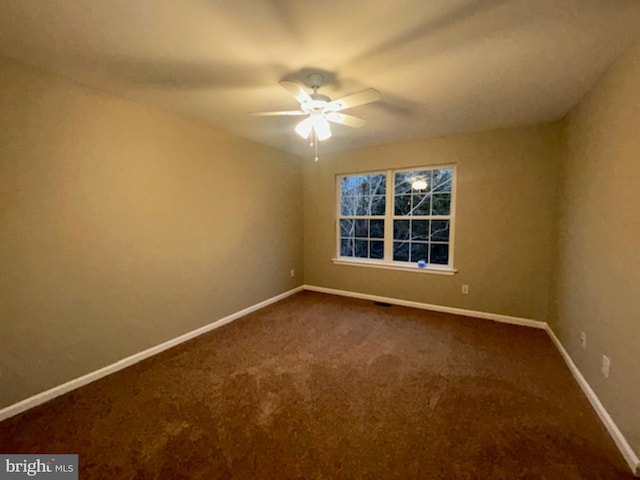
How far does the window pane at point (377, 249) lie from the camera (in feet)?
14.3

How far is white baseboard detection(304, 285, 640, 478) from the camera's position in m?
1.55

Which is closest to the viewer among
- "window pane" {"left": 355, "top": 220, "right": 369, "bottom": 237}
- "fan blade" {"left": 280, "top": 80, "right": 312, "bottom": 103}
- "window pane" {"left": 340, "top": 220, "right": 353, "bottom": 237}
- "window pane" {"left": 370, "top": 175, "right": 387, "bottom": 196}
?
"fan blade" {"left": 280, "top": 80, "right": 312, "bottom": 103}

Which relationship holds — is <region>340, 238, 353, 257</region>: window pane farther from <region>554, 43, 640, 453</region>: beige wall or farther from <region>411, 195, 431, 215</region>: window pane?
<region>554, 43, 640, 453</region>: beige wall

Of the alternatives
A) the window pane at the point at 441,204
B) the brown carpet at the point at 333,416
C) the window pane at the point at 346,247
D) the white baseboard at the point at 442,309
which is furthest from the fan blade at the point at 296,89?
the white baseboard at the point at 442,309

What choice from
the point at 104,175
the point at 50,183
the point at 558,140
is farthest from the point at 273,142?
the point at 558,140

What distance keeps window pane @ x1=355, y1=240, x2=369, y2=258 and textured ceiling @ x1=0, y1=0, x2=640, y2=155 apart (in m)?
2.30

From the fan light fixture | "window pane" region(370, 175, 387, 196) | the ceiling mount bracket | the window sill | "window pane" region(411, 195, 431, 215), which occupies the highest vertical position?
the ceiling mount bracket

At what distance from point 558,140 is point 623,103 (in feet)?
4.87

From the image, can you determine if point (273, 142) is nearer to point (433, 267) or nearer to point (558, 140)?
point (433, 267)

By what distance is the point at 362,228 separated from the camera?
4.53 meters

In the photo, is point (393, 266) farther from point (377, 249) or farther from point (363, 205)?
point (363, 205)

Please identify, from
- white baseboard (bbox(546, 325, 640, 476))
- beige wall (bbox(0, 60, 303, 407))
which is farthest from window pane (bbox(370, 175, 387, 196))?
white baseboard (bbox(546, 325, 640, 476))

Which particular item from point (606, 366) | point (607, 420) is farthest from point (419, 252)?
point (607, 420)

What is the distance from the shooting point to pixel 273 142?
389 centimetres
